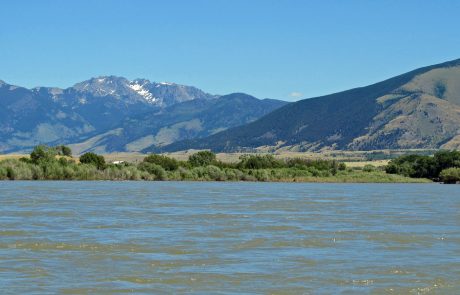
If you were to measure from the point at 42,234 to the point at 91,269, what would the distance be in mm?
10706

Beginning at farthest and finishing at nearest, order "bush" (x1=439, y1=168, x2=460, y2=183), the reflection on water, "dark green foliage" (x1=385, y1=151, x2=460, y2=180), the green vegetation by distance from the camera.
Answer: "dark green foliage" (x1=385, y1=151, x2=460, y2=180) → "bush" (x1=439, y1=168, x2=460, y2=183) → the green vegetation → the reflection on water

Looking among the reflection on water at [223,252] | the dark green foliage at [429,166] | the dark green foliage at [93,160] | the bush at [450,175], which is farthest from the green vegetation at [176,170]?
the reflection on water at [223,252]

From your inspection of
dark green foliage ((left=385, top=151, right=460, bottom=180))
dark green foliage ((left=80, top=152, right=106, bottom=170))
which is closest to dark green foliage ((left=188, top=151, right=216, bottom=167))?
dark green foliage ((left=80, top=152, right=106, bottom=170))

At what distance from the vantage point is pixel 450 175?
15138 cm

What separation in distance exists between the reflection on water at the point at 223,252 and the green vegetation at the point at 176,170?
232 ft

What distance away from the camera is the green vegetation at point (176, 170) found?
403ft

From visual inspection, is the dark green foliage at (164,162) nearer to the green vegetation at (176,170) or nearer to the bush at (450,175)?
the green vegetation at (176,170)

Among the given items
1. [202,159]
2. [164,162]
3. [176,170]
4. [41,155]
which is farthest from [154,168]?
[202,159]

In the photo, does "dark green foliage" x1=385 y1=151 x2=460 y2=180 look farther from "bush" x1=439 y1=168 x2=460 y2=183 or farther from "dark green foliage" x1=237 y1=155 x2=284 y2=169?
"dark green foliage" x1=237 y1=155 x2=284 y2=169

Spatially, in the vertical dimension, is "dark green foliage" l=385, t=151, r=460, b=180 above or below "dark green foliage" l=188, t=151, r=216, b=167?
below

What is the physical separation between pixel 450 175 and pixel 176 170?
5184 cm

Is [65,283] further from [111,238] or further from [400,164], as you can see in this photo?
[400,164]

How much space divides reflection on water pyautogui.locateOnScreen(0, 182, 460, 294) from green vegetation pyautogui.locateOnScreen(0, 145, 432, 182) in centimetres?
7071

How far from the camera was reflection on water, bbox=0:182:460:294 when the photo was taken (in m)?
23.7
